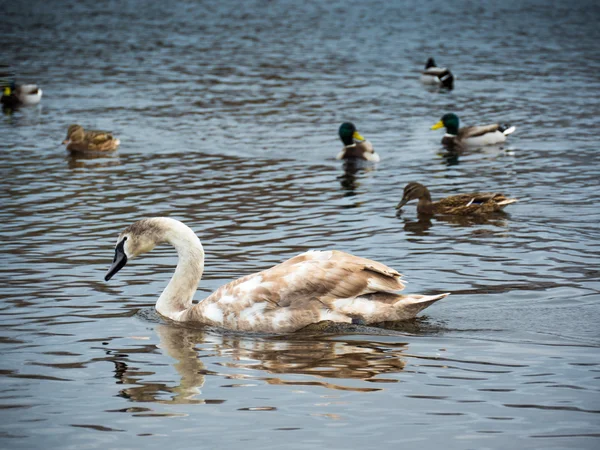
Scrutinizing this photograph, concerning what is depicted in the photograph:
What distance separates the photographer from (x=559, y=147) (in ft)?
84.0

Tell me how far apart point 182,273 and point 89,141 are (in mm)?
13244

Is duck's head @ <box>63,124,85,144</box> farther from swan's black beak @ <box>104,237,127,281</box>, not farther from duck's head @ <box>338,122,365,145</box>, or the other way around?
swan's black beak @ <box>104,237,127,281</box>

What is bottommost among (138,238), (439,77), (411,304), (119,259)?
(411,304)

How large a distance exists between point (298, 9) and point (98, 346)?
6944cm

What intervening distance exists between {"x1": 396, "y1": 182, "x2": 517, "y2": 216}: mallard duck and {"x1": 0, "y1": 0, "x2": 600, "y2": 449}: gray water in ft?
0.91

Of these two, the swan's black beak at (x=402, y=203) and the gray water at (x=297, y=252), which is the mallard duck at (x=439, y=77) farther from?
the swan's black beak at (x=402, y=203)

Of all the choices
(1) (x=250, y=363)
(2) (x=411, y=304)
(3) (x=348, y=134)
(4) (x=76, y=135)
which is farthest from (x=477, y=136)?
(1) (x=250, y=363)

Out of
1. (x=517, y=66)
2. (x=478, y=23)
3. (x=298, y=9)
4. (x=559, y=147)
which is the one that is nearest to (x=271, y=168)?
(x=559, y=147)

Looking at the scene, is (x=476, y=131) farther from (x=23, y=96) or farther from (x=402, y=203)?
(x=23, y=96)

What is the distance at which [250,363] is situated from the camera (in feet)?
36.4

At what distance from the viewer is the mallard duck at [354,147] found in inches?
962

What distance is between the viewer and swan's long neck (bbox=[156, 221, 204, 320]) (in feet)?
42.7

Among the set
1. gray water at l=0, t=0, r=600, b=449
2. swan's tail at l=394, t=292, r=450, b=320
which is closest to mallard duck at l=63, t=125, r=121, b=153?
gray water at l=0, t=0, r=600, b=449

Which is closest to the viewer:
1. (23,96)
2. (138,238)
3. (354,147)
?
(138,238)
